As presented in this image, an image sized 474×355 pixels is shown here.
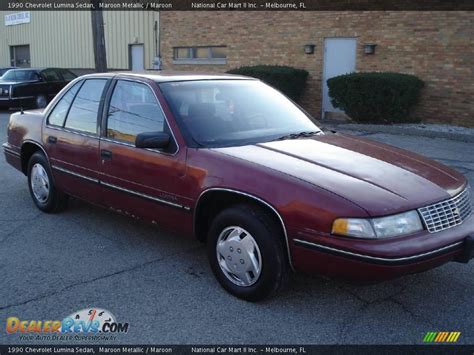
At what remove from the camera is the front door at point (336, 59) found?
13633mm

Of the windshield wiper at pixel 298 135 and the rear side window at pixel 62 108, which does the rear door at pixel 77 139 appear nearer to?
the rear side window at pixel 62 108

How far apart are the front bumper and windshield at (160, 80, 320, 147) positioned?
115 centimetres

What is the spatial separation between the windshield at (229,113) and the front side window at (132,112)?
0.16m

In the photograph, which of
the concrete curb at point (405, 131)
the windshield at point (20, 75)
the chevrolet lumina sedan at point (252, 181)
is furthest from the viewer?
the windshield at point (20, 75)

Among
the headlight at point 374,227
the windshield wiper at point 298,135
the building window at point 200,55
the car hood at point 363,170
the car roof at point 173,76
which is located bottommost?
the headlight at point 374,227

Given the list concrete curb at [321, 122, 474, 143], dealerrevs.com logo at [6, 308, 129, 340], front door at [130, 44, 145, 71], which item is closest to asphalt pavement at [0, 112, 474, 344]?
dealerrevs.com logo at [6, 308, 129, 340]

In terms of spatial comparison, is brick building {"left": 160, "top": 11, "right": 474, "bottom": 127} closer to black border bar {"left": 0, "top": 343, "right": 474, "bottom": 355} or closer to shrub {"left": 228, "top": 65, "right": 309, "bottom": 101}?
shrub {"left": 228, "top": 65, "right": 309, "bottom": 101}

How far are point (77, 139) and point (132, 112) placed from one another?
78 centimetres

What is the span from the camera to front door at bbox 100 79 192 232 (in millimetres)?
4016

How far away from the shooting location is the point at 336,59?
550 inches

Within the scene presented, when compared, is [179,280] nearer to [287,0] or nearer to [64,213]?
[64,213]

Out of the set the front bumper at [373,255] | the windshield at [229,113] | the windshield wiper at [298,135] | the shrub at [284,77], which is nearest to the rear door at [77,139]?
the windshield at [229,113]

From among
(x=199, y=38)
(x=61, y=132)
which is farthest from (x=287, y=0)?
(x=61, y=132)

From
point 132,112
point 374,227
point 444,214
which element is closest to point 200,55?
point 132,112
